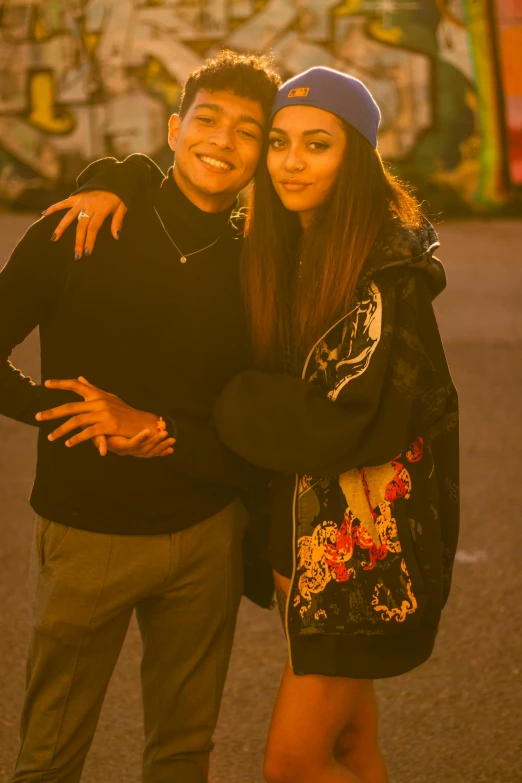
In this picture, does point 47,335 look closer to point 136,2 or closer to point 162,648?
point 162,648

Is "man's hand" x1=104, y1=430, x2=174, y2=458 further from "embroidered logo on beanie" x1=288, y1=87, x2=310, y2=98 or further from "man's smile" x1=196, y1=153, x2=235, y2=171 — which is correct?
"embroidered logo on beanie" x1=288, y1=87, x2=310, y2=98

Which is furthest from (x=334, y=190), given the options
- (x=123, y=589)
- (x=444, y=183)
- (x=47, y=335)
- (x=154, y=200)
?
(x=444, y=183)

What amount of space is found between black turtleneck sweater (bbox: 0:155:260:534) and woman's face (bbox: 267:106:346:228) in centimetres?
26

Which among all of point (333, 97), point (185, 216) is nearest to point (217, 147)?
point (185, 216)

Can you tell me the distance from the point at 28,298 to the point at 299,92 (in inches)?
33.4

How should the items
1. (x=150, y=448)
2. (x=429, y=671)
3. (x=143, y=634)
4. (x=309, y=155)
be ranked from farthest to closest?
(x=429, y=671), (x=143, y=634), (x=309, y=155), (x=150, y=448)

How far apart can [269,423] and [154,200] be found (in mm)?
729

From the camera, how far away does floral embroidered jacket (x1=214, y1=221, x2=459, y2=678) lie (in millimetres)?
2623

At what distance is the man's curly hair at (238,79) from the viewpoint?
9.65 feet

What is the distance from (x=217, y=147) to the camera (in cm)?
286

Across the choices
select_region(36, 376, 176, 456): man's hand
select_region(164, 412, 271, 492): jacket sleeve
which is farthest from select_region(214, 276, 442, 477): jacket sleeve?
select_region(36, 376, 176, 456): man's hand

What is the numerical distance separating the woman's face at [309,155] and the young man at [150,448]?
0.15 meters

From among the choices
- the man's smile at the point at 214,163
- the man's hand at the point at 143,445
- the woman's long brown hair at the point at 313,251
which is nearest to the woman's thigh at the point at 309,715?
the man's hand at the point at 143,445

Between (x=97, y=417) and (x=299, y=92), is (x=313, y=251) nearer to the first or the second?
(x=299, y=92)
